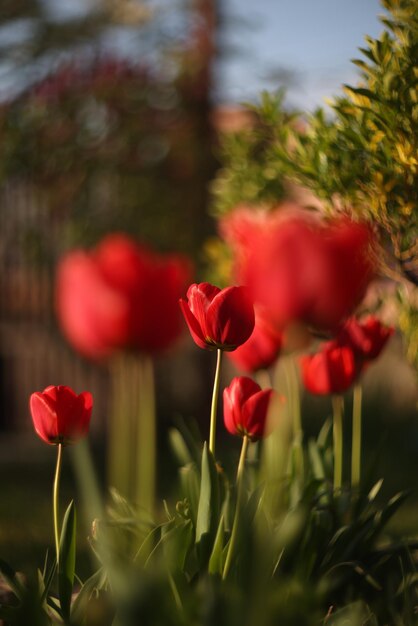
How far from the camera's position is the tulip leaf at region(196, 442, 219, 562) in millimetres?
2088

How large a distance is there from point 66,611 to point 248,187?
97.5 inches

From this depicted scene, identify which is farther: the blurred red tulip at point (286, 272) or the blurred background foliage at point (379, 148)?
the blurred background foliage at point (379, 148)

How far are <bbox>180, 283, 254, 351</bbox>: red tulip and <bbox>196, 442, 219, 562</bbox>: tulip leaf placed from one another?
1.07ft

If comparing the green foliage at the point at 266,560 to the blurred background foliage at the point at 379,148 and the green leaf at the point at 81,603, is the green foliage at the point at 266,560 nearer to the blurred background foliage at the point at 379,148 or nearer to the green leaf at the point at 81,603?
the green leaf at the point at 81,603

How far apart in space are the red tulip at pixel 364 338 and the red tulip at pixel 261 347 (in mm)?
274

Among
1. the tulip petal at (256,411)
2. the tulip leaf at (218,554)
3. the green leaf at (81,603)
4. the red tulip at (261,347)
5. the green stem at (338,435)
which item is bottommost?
the green leaf at (81,603)

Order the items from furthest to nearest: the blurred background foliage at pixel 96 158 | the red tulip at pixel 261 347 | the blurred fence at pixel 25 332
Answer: the blurred fence at pixel 25 332 < the blurred background foliage at pixel 96 158 < the red tulip at pixel 261 347

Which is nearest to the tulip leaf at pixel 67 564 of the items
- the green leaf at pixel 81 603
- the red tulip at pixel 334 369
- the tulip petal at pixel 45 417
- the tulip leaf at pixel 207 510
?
the green leaf at pixel 81 603

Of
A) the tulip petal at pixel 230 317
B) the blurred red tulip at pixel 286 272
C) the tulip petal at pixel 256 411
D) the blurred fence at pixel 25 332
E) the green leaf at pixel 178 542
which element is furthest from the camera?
the blurred fence at pixel 25 332

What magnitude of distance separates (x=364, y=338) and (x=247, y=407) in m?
0.60

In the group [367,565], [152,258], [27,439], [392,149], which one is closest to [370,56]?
[392,149]

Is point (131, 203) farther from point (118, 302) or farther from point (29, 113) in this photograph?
point (118, 302)

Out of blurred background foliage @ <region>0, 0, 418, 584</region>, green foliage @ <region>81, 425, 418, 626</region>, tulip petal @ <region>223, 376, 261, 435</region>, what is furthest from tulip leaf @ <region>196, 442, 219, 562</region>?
blurred background foliage @ <region>0, 0, 418, 584</region>

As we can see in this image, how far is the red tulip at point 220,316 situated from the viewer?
1.88 m
